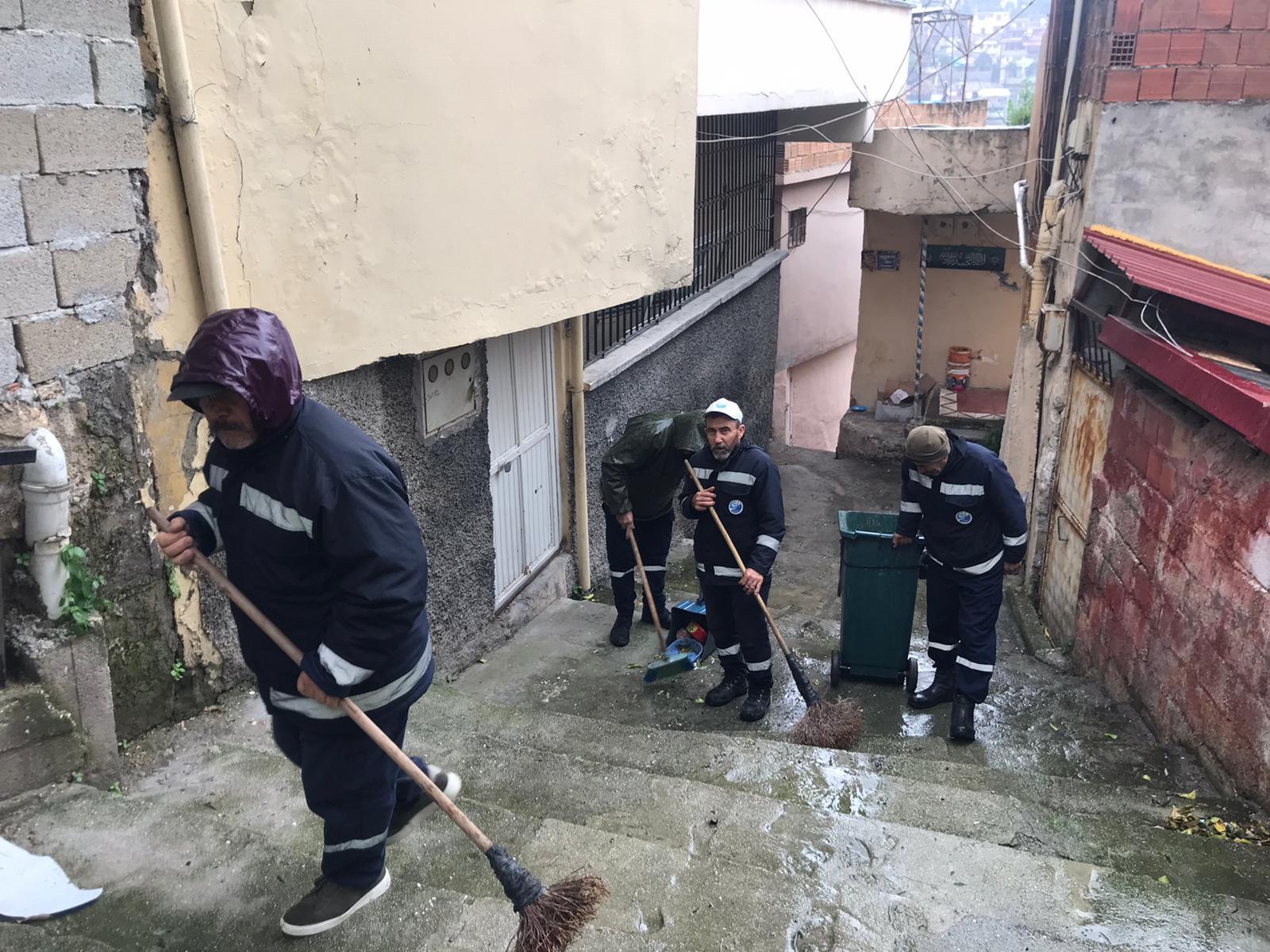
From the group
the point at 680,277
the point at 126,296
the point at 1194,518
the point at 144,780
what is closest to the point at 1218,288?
the point at 1194,518

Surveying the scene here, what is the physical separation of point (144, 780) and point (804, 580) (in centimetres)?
617

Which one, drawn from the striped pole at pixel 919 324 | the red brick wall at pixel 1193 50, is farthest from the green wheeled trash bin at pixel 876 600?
the striped pole at pixel 919 324

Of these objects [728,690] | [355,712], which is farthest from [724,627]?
[355,712]

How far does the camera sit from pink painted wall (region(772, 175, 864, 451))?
16.4m

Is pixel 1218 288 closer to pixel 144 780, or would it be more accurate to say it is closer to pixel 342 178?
pixel 342 178

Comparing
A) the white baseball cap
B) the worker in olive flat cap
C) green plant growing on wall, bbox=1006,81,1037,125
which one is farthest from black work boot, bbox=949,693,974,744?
green plant growing on wall, bbox=1006,81,1037,125

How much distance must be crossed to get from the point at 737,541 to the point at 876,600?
3.06 feet

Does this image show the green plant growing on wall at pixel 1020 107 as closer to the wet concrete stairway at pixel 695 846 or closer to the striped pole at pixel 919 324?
the striped pole at pixel 919 324

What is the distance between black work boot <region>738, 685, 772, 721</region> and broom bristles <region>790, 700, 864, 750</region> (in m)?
0.35

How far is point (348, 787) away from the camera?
2770 mm

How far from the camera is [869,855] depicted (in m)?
3.38

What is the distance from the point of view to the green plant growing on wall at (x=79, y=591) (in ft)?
10.8

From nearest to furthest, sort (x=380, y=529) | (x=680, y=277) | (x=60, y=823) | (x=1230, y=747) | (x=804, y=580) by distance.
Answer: (x=380, y=529), (x=60, y=823), (x=1230, y=747), (x=680, y=277), (x=804, y=580)

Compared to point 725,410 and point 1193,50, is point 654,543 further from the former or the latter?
point 1193,50
